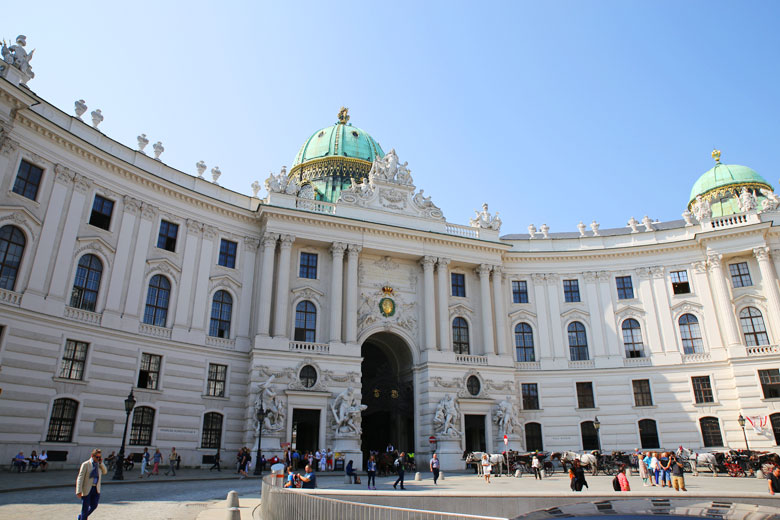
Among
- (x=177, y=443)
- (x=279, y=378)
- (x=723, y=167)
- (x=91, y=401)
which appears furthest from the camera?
(x=723, y=167)

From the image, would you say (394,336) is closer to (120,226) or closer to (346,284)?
(346,284)

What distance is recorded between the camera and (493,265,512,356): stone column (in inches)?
1633

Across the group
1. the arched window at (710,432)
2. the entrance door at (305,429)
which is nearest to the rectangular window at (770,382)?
the arched window at (710,432)

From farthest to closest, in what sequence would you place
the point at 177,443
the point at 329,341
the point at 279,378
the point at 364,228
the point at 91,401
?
the point at 364,228 < the point at 329,341 < the point at 279,378 < the point at 177,443 < the point at 91,401

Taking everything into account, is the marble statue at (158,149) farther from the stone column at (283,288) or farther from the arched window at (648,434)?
the arched window at (648,434)

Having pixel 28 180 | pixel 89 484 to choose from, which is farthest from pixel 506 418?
pixel 28 180

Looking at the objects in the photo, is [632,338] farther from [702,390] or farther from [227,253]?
[227,253]

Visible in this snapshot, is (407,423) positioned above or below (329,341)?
below

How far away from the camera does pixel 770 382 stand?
121ft

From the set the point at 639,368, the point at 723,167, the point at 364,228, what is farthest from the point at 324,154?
the point at 723,167

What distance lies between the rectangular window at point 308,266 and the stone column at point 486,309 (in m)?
13.2

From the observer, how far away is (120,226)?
3162cm

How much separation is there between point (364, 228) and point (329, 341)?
8499 millimetres

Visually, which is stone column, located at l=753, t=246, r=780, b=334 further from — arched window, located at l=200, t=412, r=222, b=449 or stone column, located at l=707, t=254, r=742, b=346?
arched window, located at l=200, t=412, r=222, b=449
